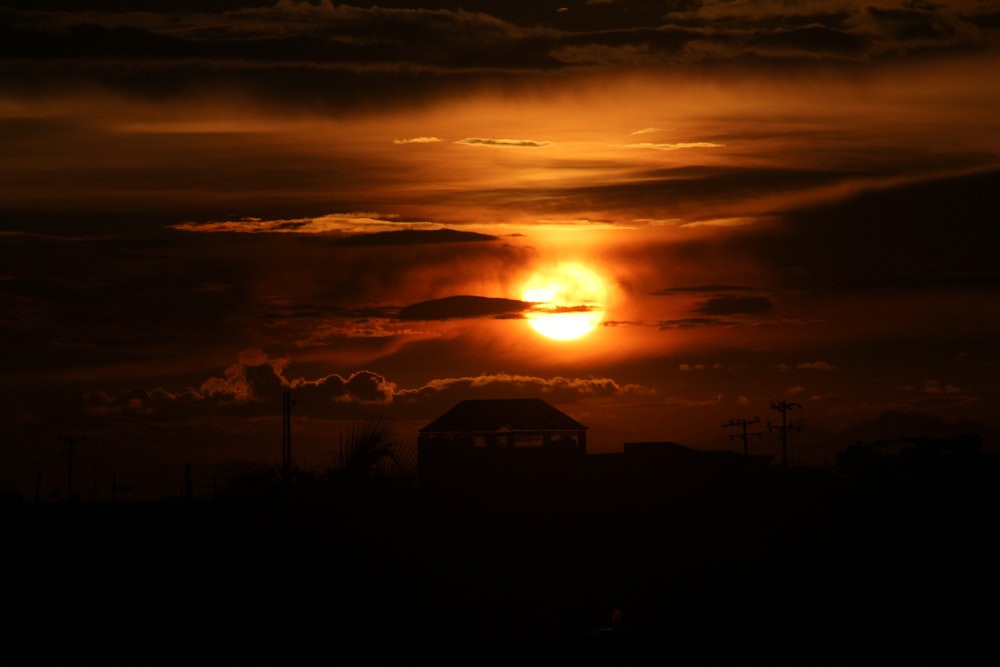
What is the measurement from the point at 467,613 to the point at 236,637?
505 centimetres

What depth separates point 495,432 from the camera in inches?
2333

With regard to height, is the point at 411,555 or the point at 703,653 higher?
the point at 411,555

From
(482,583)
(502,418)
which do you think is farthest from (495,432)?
(482,583)

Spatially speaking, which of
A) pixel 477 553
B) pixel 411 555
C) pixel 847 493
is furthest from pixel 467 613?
pixel 847 493

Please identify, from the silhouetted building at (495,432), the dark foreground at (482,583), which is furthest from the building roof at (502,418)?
the dark foreground at (482,583)

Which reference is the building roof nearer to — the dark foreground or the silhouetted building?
the silhouetted building

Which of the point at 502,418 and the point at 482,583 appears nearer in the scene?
the point at 482,583

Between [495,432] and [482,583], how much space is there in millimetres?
33347

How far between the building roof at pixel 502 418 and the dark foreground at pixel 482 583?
84.0 feet

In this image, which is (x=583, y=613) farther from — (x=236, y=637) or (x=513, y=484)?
(x=513, y=484)

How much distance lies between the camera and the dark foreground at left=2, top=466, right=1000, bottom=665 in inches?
806

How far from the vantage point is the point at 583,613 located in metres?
24.9

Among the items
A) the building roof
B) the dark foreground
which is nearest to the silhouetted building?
the building roof

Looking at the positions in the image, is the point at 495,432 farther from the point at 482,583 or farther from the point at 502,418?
the point at 482,583
